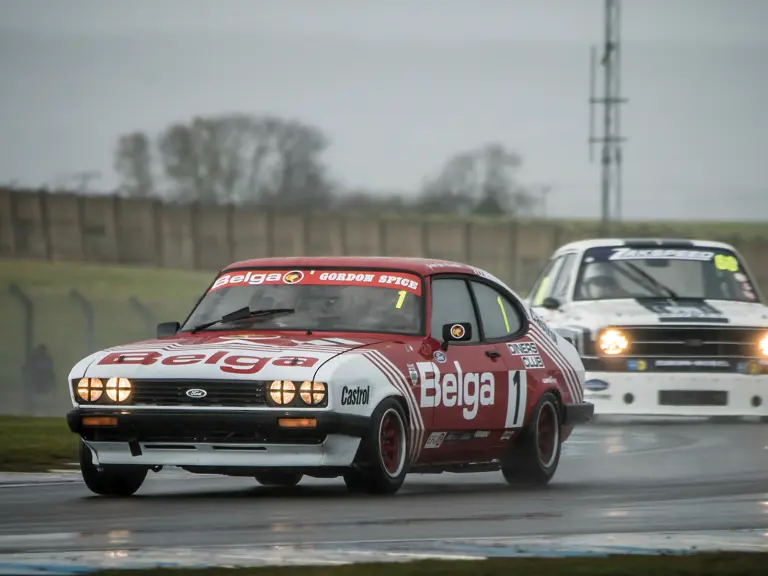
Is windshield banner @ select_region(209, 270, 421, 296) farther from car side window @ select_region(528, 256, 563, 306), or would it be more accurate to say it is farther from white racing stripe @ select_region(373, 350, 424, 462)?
car side window @ select_region(528, 256, 563, 306)

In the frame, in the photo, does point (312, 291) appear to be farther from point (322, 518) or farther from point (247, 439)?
point (322, 518)

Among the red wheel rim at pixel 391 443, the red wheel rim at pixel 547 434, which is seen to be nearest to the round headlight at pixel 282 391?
the red wheel rim at pixel 391 443

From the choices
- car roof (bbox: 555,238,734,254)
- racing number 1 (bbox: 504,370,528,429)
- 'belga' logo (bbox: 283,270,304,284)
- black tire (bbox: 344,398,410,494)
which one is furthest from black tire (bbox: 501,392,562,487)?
car roof (bbox: 555,238,734,254)

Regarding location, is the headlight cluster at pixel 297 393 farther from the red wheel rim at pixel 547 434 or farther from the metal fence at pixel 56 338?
the metal fence at pixel 56 338

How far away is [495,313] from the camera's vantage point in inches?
488

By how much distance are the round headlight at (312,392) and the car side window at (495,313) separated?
83.0 inches

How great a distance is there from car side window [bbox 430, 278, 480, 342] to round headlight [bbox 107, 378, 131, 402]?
1936mm

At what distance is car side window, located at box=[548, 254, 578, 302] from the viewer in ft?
64.3

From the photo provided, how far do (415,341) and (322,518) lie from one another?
1.93m

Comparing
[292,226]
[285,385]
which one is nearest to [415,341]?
[285,385]

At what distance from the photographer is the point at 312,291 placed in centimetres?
1152

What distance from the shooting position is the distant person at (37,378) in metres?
25.5

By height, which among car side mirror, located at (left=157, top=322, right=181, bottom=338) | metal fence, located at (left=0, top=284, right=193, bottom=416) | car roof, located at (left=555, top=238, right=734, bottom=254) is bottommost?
metal fence, located at (left=0, top=284, right=193, bottom=416)

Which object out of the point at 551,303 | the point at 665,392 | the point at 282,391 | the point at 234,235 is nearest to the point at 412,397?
the point at 282,391
